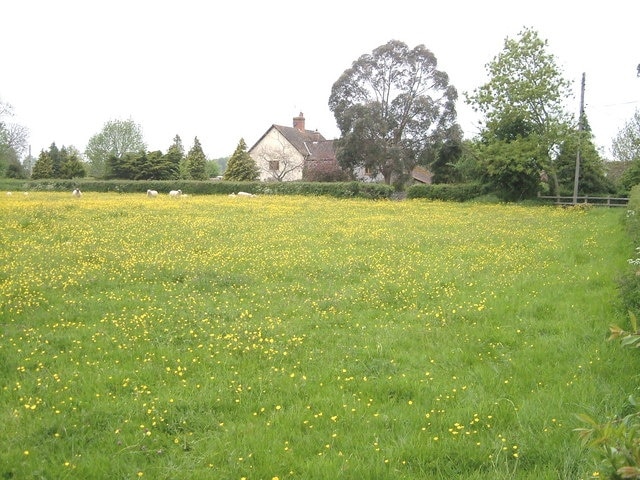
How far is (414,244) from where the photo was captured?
1527 cm

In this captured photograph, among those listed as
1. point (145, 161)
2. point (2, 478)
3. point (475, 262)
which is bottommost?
point (2, 478)

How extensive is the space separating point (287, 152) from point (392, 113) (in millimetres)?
16430

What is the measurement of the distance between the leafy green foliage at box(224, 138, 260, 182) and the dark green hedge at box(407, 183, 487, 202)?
23275mm

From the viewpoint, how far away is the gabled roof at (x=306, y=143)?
61.3 m

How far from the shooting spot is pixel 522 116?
34875mm

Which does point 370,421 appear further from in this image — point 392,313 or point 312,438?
point 392,313

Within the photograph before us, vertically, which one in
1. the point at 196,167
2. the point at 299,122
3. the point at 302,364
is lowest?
the point at 302,364

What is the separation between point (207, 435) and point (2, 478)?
5.24 ft

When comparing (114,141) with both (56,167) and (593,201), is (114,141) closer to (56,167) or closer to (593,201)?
(56,167)

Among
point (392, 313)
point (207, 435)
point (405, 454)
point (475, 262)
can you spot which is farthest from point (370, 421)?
point (475, 262)

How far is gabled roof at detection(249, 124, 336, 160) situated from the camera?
201ft

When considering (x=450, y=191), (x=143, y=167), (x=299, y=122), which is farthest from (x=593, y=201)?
(x=143, y=167)

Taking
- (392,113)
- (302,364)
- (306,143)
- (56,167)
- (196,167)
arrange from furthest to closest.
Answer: (56,167)
(196,167)
(306,143)
(392,113)
(302,364)

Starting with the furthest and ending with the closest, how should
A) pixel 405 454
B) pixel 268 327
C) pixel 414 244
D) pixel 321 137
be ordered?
pixel 321 137 → pixel 414 244 → pixel 268 327 → pixel 405 454
